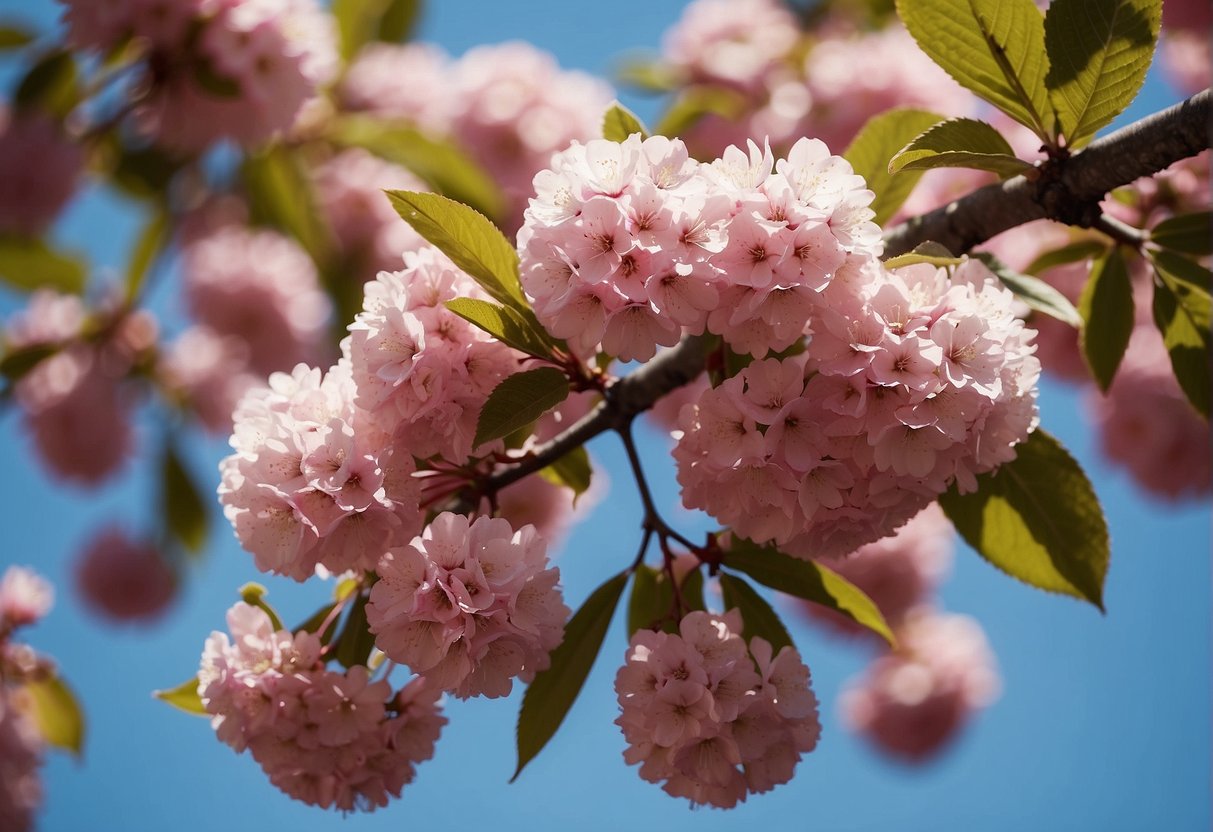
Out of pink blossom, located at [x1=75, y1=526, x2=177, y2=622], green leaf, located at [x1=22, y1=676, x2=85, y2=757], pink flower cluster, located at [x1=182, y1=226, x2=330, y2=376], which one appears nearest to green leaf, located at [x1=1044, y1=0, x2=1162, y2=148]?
green leaf, located at [x1=22, y1=676, x2=85, y2=757]

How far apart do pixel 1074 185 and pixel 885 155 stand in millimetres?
270

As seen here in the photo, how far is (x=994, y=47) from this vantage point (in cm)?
138

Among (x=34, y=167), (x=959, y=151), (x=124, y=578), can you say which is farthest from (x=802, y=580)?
(x=124, y=578)

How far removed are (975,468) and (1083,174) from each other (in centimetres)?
44

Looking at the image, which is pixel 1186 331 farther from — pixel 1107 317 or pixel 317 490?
pixel 317 490

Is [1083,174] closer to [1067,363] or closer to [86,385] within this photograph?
[1067,363]

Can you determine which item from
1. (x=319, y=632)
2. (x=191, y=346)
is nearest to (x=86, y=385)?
(x=191, y=346)

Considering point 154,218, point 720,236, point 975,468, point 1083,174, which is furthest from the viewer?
point 154,218

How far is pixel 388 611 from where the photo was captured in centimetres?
119

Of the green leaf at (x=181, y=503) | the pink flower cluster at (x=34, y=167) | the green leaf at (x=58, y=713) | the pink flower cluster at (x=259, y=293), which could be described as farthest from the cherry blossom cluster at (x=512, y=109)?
the green leaf at (x=58, y=713)

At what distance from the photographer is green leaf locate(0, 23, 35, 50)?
300cm

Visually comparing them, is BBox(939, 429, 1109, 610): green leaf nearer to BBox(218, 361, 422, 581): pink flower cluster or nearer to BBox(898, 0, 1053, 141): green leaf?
BBox(898, 0, 1053, 141): green leaf

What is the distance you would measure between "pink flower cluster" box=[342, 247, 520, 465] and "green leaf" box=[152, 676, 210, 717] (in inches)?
23.6

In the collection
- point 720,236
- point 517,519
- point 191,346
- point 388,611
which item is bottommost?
point 388,611
